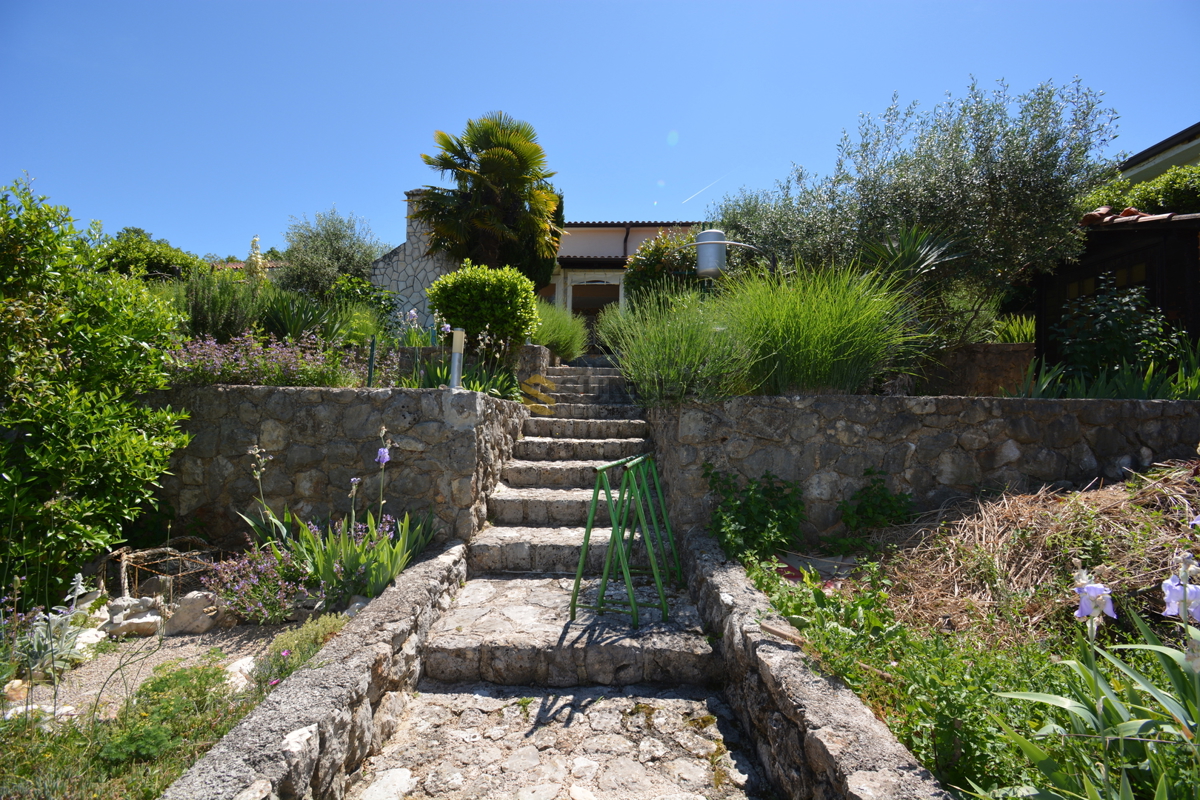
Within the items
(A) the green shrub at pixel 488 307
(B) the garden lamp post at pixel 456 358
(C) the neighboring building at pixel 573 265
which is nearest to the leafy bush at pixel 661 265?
(C) the neighboring building at pixel 573 265

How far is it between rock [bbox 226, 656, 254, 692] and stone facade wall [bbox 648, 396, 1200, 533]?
2878 millimetres

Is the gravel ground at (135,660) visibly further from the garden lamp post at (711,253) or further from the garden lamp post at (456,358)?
the garden lamp post at (711,253)

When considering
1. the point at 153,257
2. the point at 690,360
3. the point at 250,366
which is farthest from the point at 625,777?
the point at 153,257

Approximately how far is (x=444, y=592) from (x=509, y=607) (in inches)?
16.2

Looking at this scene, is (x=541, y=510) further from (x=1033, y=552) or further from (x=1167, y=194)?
(x=1167, y=194)

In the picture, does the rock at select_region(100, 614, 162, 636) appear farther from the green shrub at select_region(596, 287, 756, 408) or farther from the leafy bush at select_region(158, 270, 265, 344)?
the green shrub at select_region(596, 287, 756, 408)

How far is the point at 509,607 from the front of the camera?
3.49 metres

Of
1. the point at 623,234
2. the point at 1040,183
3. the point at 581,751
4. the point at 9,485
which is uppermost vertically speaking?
the point at 623,234

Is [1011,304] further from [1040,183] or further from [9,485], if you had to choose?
[9,485]

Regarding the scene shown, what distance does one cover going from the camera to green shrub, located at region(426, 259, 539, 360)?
6.71 metres

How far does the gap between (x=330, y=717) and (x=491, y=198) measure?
37.8 ft

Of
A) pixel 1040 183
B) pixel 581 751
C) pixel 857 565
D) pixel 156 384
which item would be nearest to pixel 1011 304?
pixel 1040 183

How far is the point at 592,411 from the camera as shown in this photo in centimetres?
641

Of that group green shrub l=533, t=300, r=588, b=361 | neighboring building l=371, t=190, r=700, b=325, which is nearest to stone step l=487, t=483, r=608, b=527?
green shrub l=533, t=300, r=588, b=361
